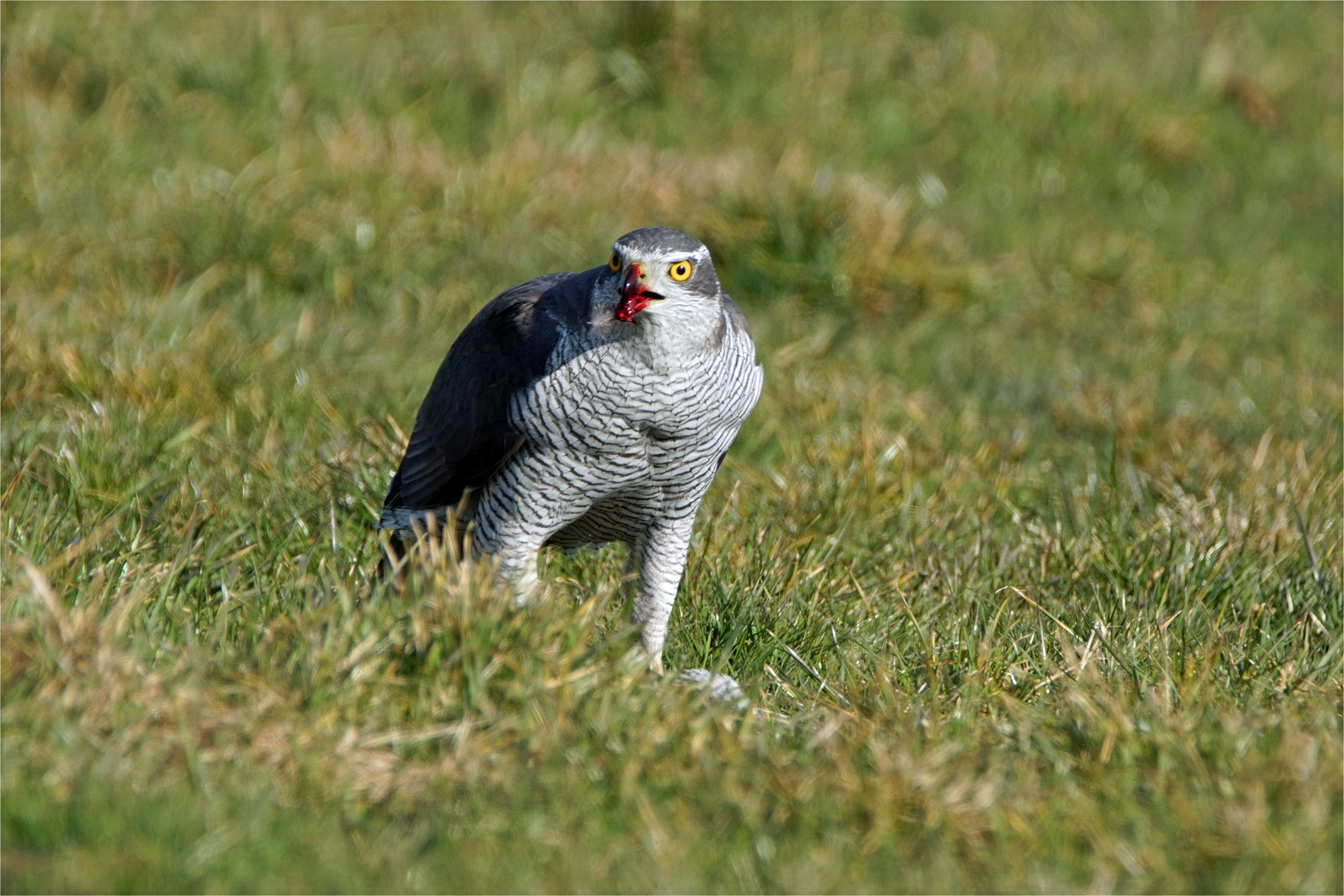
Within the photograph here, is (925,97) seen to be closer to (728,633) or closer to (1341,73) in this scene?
(1341,73)

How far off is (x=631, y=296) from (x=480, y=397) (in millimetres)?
661

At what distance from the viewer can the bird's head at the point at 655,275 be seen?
3.11m

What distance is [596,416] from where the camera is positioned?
3.27 metres

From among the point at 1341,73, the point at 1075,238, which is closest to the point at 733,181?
the point at 1075,238

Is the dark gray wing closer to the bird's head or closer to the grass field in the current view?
the bird's head

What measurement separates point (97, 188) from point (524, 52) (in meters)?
2.90

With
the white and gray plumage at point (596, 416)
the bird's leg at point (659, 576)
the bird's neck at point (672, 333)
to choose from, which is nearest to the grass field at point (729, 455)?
the bird's leg at point (659, 576)

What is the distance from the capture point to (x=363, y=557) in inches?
148

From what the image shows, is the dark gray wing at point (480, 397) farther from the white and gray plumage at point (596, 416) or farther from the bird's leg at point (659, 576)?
the bird's leg at point (659, 576)

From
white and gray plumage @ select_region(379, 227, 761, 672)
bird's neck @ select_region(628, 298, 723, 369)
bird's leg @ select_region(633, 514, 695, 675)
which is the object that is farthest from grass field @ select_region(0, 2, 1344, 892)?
bird's neck @ select_region(628, 298, 723, 369)

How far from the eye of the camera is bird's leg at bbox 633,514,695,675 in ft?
11.9

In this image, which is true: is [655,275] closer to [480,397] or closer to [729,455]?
[480,397]

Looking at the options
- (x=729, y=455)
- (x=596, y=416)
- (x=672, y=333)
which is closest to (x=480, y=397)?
(x=596, y=416)

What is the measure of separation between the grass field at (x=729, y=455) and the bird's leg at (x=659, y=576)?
0.16 metres
